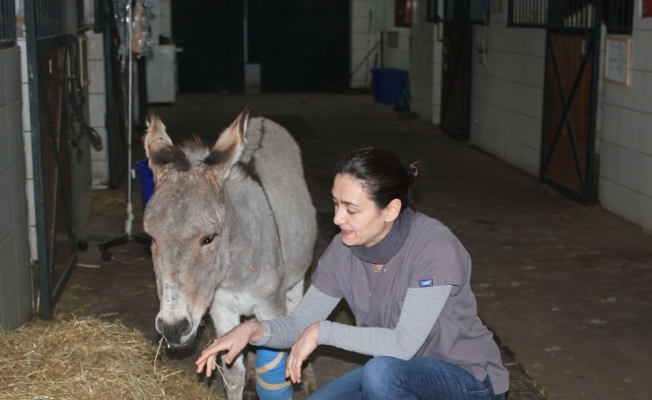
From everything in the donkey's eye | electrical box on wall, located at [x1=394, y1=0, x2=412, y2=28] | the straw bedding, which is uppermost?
electrical box on wall, located at [x1=394, y1=0, x2=412, y2=28]

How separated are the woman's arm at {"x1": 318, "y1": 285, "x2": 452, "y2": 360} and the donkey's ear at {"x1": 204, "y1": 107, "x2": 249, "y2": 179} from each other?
98 centimetres

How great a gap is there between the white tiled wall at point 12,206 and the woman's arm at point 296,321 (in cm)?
212

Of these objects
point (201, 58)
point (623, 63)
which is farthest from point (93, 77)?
point (201, 58)

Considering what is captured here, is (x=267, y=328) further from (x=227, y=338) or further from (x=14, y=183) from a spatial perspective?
(x=14, y=183)

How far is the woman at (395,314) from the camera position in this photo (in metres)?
2.99

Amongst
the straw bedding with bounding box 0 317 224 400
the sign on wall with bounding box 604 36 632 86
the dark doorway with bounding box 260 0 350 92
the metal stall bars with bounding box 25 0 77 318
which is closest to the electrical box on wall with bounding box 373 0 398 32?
the dark doorway with bounding box 260 0 350 92

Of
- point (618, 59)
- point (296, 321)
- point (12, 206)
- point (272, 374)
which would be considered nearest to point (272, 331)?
point (296, 321)

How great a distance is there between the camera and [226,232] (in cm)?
366

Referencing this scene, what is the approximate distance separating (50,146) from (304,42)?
14.7 metres

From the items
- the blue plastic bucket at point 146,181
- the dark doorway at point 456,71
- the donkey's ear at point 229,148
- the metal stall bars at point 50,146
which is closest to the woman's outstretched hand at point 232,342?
the donkey's ear at point 229,148

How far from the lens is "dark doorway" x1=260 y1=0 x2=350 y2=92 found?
19812 mm

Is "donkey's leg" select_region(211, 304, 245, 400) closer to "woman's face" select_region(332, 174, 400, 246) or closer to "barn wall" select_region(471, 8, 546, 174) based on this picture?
"woman's face" select_region(332, 174, 400, 246)

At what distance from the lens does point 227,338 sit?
119 inches

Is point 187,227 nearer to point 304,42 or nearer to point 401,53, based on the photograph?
point 401,53
